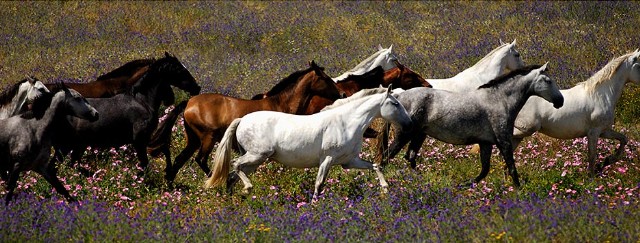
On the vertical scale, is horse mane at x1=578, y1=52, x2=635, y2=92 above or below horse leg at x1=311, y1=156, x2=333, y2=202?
above

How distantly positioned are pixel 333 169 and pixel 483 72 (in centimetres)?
388

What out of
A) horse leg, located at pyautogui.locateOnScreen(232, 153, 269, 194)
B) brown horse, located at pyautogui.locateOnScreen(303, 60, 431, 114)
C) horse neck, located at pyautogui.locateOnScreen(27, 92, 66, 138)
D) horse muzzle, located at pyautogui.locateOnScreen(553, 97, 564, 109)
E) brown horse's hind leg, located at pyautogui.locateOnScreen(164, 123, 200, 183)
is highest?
horse muzzle, located at pyautogui.locateOnScreen(553, 97, 564, 109)

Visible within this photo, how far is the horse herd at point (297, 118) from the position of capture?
1015 centimetres

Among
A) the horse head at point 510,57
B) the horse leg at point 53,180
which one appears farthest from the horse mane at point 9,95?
the horse head at point 510,57

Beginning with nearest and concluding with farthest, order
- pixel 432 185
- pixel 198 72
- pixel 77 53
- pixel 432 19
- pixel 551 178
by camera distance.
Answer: pixel 432 185, pixel 551 178, pixel 198 72, pixel 77 53, pixel 432 19

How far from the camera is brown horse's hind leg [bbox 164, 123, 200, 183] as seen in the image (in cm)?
1162

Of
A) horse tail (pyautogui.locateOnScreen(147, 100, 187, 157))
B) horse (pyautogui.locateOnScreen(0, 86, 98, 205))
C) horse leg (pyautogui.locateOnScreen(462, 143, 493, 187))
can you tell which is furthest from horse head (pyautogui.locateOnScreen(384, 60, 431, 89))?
horse (pyautogui.locateOnScreen(0, 86, 98, 205))

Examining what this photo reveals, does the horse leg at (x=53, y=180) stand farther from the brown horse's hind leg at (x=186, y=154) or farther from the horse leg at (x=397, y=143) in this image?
the horse leg at (x=397, y=143)

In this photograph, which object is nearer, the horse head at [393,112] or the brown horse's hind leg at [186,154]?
the horse head at [393,112]

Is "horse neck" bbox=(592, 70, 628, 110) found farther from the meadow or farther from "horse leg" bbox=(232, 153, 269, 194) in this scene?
"horse leg" bbox=(232, 153, 269, 194)

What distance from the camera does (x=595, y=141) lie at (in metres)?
12.0

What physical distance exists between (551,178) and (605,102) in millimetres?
1855

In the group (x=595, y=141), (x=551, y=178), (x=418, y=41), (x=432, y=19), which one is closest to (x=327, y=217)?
(x=551, y=178)

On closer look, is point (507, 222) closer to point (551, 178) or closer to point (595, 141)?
point (551, 178)
